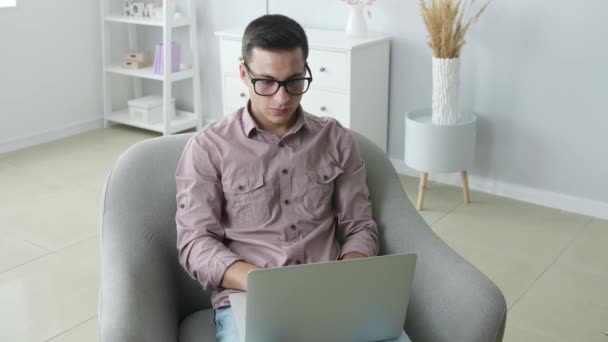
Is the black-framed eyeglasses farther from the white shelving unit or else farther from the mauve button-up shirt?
the white shelving unit

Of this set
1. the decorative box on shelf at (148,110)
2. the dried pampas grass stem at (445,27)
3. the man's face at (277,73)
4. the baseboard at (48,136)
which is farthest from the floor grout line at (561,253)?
the baseboard at (48,136)

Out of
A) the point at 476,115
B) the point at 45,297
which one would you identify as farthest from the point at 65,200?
the point at 476,115

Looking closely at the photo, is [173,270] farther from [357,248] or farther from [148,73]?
[148,73]

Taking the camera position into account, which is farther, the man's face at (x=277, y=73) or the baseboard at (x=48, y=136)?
the baseboard at (x=48, y=136)

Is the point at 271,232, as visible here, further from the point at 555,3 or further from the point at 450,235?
the point at 555,3

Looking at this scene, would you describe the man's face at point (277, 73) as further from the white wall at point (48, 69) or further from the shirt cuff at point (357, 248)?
the white wall at point (48, 69)

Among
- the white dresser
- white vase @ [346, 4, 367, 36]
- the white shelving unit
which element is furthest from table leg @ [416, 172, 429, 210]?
the white shelving unit

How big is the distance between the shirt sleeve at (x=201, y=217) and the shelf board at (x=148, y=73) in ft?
9.49

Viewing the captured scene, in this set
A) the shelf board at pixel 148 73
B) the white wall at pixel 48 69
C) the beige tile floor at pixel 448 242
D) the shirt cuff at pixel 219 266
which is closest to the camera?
the shirt cuff at pixel 219 266

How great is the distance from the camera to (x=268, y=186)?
5.74 feet

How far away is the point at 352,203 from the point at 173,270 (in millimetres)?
475

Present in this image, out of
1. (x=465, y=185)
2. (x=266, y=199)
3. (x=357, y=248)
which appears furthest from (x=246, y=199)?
(x=465, y=185)

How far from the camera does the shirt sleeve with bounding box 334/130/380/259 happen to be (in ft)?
5.89

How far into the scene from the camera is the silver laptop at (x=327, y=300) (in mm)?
1325
